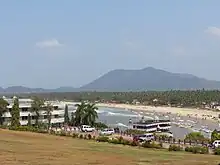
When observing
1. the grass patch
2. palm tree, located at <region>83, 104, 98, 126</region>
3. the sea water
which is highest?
palm tree, located at <region>83, 104, 98, 126</region>

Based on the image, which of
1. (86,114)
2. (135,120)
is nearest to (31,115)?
(86,114)

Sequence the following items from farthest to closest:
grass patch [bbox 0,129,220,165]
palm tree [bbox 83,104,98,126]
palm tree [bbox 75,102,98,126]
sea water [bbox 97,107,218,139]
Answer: sea water [bbox 97,107,218,139], palm tree [bbox 83,104,98,126], palm tree [bbox 75,102,98,126], grass patch [bbox 0,129,220,165]

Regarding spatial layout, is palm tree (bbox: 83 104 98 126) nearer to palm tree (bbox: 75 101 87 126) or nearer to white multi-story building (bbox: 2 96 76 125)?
palm tree (bbox: 75 101 87 126)

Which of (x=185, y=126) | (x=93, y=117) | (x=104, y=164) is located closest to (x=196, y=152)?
(x=104, y=164)

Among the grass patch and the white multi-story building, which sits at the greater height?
the white multi-story building

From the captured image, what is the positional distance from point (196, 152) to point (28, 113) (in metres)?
44.5

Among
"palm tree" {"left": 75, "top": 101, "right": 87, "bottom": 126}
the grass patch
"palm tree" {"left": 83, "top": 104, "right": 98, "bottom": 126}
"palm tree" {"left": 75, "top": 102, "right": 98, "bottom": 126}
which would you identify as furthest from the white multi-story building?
the grass patch

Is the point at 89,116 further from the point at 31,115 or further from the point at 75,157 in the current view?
the point at 75,157

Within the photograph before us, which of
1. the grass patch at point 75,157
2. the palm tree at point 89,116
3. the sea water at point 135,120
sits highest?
the palm tree at point 89,116

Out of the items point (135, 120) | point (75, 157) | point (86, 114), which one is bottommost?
point (135, 120)

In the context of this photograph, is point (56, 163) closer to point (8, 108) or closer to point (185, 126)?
point (8, 108)

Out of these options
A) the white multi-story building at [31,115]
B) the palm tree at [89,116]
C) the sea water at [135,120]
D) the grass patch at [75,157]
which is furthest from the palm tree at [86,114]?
the grass patch at [75,157]

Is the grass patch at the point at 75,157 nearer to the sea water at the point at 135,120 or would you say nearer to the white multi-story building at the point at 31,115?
the white multi-story building at the point at 31,115

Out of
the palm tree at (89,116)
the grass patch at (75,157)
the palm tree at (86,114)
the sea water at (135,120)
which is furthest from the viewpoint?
the sea water at (135,120)
